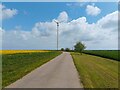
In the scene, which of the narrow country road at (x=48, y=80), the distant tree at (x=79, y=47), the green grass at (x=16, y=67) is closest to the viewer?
the narrow country road at (x=48, y=80)

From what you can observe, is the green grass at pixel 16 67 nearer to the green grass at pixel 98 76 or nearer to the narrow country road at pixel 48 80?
the narrow country road at pixel 48 80

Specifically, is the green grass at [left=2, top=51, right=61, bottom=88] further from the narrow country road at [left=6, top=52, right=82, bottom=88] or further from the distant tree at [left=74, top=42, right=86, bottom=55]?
the distant tree at [left=74, top=42, right=86, bottom=55]

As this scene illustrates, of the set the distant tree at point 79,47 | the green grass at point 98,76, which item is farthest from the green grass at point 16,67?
the distant tree at point 79,47

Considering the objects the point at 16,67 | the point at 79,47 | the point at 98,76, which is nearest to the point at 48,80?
the point at 98,76

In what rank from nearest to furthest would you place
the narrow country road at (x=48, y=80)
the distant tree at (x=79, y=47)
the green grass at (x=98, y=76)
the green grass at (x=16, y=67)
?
the narrow country road at (x=48, y=80), the green grass at (x=98, y=76), the green grass at (x=16, y=67), the distant tree at (x=79, y=47)

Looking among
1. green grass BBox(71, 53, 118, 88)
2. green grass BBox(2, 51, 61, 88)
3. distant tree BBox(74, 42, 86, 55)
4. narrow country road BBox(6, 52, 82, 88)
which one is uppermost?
distant tree BBox(74, 42, 86, 55)

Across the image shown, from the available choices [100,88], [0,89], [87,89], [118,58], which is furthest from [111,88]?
[118,58]

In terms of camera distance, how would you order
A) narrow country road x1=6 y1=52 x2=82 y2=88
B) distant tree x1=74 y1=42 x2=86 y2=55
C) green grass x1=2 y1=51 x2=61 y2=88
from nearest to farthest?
narrow country road x1=6 y1=52 x2=82 y2=88, green grass x1=2 y1=51 x2=61 y2=88, distant tree x1=74 y1=42 x2=86 y2=55

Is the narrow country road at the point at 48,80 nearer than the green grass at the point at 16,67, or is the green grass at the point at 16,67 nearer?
the narrow country road at the point at 48,80

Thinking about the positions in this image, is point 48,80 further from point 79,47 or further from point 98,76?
point 79,47

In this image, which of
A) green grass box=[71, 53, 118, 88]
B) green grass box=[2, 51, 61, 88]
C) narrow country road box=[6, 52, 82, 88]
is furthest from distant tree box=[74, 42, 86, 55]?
narrow country road box=[6, 52, 82, 88]

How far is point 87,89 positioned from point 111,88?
5.09 feet

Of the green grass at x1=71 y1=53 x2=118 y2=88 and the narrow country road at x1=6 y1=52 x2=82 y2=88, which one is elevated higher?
the narrow country road at x1=6 y1=52 x2=82 y2=88

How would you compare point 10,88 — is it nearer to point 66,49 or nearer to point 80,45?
point 80,45
